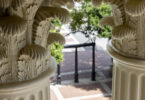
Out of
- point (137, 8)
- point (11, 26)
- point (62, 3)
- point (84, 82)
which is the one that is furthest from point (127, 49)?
point (84, 82)

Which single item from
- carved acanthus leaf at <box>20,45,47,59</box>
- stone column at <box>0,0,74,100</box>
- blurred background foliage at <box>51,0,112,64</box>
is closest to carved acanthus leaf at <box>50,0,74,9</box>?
stone column at <box>0,0,74,100</box>

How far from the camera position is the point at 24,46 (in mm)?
673

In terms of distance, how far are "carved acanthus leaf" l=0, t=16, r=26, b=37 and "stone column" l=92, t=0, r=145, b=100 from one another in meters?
0.27

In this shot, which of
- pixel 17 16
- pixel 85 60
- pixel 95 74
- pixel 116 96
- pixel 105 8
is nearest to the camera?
pixel 17 16

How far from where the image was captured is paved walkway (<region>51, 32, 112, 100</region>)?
3137 mm

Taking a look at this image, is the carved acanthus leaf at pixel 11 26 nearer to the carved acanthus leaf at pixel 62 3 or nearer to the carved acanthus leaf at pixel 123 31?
the carved acanthus leaf at pixel 62 3

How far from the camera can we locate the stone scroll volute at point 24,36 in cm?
61

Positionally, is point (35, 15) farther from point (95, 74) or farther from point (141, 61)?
point (95, 74)

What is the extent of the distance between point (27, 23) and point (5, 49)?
87 millimetres

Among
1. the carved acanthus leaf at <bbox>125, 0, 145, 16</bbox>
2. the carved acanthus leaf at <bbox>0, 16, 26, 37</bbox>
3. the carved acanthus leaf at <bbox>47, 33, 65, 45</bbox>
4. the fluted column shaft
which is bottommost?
the fluted column shaft

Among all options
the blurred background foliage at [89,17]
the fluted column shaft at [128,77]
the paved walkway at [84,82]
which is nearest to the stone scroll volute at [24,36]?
the fluted column shaft at [128,77]

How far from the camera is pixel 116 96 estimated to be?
99 cm

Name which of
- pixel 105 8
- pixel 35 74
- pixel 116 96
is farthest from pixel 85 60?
pixel 35 74

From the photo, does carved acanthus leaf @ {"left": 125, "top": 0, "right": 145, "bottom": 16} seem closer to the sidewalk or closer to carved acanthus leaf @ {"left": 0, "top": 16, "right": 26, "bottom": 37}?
carved acanthus leaf @ {"left": 0, "top": 16, "right": 26, "bottom": 37}
